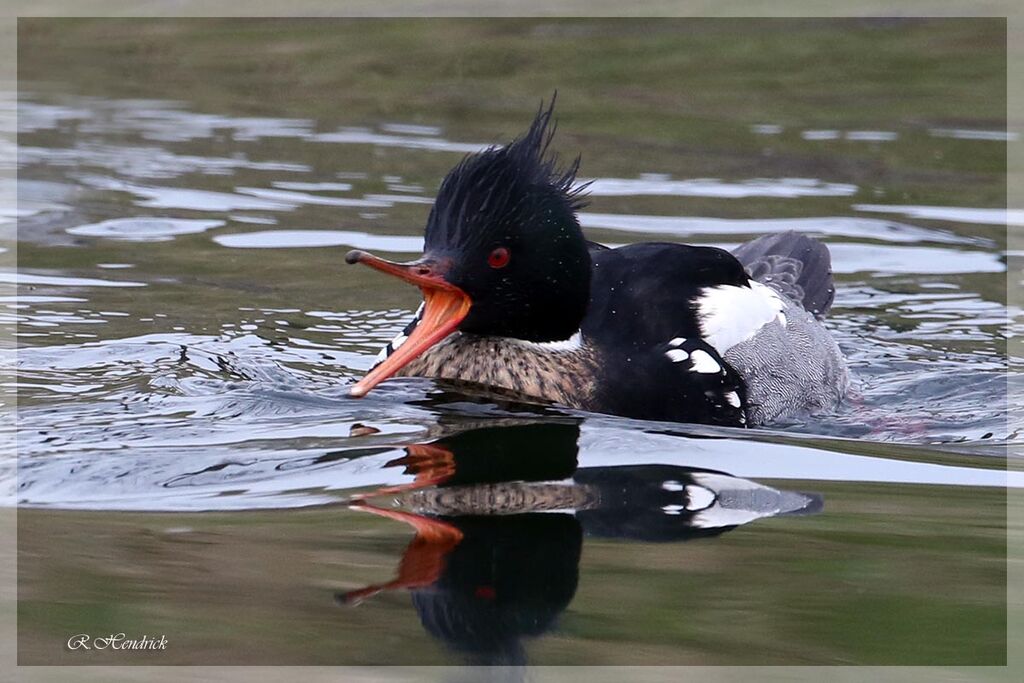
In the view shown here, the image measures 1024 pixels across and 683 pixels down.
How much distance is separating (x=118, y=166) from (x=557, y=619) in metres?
7.51

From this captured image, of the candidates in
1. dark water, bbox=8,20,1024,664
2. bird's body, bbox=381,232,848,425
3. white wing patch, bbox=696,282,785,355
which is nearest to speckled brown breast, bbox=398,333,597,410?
bird's body, bbox=381,232,848,425

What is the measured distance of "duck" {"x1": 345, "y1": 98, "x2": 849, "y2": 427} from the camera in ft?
19.8

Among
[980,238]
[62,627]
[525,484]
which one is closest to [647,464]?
[525,484]

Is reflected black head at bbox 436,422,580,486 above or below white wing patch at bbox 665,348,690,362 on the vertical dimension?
below

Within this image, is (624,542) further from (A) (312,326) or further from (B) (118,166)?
(B) (118,166)

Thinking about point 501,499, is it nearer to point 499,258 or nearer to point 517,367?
point 499,258

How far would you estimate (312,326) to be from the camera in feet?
25.4

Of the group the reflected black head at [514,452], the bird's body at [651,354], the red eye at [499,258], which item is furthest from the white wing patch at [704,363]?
the red eye at [499,258]

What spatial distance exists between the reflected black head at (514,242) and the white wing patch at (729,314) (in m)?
0.52

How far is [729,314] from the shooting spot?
264 inches

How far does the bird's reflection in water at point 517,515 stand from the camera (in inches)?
164
